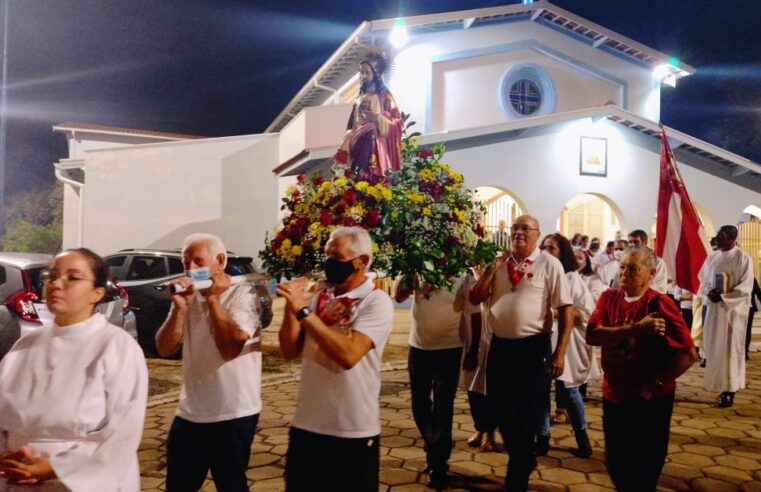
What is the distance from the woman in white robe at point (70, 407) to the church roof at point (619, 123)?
1165 centimetres

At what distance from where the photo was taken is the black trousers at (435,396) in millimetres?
4660

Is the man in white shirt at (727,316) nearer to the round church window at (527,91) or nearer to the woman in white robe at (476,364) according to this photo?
the woman in white robe at (476,364)

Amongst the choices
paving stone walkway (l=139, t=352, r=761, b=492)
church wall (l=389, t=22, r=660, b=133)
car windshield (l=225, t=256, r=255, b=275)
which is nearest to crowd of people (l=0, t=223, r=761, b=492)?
paving stone walkway (l=139, t=352, r=761, b=492)

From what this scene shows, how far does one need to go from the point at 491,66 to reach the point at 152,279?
522 inches

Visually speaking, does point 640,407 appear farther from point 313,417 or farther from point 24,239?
point 24,239

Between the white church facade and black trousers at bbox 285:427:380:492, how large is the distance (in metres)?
12.0

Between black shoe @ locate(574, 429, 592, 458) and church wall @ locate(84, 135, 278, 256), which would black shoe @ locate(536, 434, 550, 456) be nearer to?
black shoe @ locate(574, 429, 592, 458)

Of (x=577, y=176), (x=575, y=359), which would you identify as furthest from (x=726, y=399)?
(x=577, y=176)

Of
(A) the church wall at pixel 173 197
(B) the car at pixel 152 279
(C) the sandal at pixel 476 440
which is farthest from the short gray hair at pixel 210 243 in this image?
(A) the church wall at pixel 173 197

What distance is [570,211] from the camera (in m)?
21.6

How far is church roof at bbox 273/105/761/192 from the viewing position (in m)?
14.9

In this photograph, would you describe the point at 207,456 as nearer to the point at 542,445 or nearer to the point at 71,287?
the point at 71,287

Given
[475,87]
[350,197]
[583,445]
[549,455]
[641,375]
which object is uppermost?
[475,87]

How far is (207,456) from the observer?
10.5 ft
